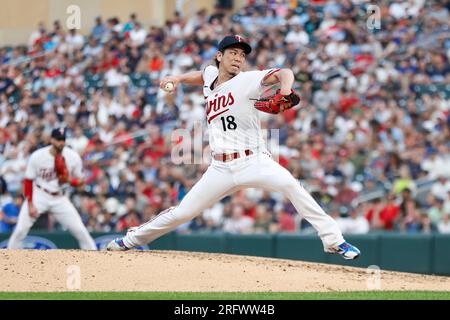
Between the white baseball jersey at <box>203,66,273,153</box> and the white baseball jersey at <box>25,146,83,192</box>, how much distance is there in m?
4.07

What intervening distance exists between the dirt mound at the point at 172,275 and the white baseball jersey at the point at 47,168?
9.97 feet

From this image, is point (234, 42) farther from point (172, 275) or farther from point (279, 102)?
point (172, 275)

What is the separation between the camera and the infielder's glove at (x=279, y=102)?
27.8 feet

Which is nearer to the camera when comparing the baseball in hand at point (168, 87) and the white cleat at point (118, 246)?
the baseball in hand at point (168, 87)

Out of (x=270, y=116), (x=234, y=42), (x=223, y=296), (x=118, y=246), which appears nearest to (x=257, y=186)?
(x=234, y=42)

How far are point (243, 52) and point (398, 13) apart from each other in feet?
37.6

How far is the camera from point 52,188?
1290 centimetres

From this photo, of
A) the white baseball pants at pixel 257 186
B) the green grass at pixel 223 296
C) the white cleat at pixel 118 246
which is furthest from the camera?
the white cleat at pixel 118 246

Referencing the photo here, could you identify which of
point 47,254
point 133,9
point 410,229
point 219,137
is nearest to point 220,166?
point 219,137

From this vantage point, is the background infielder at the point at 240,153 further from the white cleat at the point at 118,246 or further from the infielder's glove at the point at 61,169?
the infielder's glove at the point at 61,169

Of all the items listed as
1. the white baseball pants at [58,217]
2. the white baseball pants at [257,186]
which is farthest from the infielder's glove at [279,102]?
the white baseball pants at [58,217]

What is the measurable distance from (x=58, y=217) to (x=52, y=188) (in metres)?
0.38

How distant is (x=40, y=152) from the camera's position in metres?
12.8

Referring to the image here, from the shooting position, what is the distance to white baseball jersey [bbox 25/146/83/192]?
12.7m
